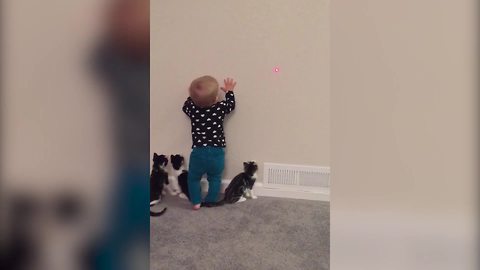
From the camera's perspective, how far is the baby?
1.90 meters

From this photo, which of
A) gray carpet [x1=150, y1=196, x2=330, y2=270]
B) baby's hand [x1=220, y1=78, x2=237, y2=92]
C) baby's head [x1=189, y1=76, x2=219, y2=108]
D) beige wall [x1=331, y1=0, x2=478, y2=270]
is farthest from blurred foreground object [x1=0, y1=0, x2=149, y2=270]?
baby's hand [x1=220, y1=78, x2=237, y2=92]

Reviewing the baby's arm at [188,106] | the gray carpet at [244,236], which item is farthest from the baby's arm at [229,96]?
the gray carpet at [244,236]

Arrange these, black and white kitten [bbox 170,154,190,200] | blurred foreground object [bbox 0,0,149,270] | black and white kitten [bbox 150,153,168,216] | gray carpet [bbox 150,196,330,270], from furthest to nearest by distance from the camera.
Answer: black and white kitten [bbox 170,154,190,200], black and white kitten [bbox 150,153,168,216], gray carpet [bbox 150,196,330,270], blurred foreground object [bbox 0,0,149,270]

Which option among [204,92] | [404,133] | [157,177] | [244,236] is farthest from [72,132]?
[157,177]

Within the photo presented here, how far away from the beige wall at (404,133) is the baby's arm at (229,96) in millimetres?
1650

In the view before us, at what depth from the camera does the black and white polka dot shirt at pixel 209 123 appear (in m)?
1.94

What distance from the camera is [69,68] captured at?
0.30 meters

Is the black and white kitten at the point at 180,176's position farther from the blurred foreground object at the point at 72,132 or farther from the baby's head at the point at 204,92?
the blurred foreground object at the point at 72,132

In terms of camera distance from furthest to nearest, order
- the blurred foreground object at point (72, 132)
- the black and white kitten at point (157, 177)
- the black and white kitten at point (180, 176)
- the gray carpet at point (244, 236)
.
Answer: the black and white kitten at point (180, 176)
the black and white kitten at point (157, 177)
the gray carpet at point (244, 236)
the blurred foreground object at point (72, 132)

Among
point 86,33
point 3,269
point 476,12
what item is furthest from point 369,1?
point 3,269

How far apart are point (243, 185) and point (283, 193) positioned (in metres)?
0.25

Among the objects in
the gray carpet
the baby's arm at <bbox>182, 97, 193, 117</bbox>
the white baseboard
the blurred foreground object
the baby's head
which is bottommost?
the gray carpet

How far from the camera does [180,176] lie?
202 centimetres

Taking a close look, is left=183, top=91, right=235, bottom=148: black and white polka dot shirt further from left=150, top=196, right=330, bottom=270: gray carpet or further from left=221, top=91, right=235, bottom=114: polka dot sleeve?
left=150, top=196, right=330, bottom=270: gray carpet
